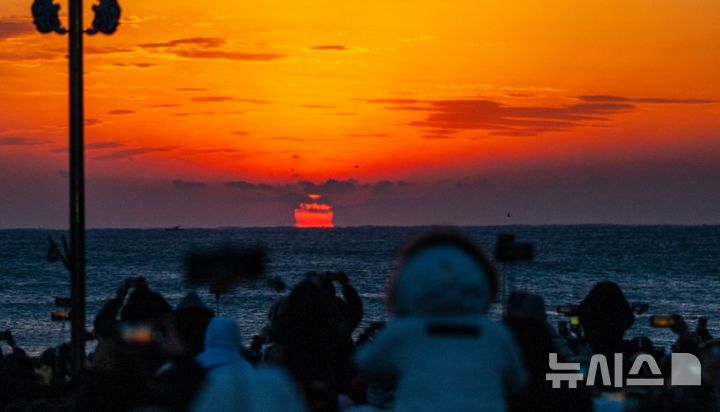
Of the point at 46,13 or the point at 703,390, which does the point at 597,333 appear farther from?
the point at 46,13

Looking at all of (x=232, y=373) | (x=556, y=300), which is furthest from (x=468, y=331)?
(x=556, y=300)

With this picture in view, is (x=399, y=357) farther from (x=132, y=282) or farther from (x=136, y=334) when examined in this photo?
(x=132, y=282)

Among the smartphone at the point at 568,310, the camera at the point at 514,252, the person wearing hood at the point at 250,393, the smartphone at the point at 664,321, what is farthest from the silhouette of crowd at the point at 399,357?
the camera at the point at 514,252

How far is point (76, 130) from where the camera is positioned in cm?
1241

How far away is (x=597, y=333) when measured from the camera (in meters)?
11.7

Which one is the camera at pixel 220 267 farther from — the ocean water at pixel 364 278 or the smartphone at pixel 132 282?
the ocean water at pixel 364 278

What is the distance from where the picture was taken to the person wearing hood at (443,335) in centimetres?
443

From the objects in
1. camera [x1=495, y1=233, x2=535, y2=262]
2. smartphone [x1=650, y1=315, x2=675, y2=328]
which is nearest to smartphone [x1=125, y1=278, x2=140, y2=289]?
camera [x1=495, y1=233, x2=535, y2=262]

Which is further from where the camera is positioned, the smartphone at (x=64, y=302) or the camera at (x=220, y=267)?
the smartphone at (x=64, y=302)

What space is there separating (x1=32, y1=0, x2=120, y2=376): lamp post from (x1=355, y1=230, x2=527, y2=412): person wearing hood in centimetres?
802

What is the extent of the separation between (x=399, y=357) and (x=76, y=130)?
27.7 ft

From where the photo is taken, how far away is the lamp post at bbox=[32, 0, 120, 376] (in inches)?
479

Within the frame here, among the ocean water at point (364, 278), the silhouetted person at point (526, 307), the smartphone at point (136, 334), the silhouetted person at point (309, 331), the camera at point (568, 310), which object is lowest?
the ocean water at point (364, 278)

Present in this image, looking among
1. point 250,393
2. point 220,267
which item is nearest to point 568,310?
point 220,267
